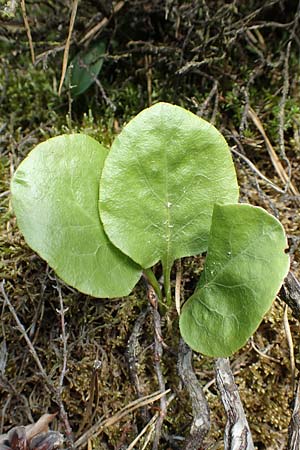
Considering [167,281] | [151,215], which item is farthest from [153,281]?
[151,215]

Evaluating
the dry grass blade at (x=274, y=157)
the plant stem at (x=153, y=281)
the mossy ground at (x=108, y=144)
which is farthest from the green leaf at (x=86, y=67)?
the plant stem at (x=153, y=281)

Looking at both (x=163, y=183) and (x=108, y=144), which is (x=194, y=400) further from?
(x=108, y=144)

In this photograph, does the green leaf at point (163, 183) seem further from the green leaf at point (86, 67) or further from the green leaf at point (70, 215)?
the green leaf at point (86, 67)

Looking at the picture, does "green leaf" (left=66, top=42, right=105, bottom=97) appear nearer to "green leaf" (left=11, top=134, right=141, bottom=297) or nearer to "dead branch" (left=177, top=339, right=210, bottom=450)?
"green leaf" (left=11, top=134, right=141, bottom=297)

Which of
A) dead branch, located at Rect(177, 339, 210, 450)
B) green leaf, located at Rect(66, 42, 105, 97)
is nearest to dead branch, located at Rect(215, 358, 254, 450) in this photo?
dead branch, located at Rect(177, 339, 210, 450)

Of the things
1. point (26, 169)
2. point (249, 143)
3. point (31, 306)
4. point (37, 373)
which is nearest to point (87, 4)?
point (249, 143)

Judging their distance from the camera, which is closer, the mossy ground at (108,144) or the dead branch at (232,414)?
the dead branch at (232,414)
